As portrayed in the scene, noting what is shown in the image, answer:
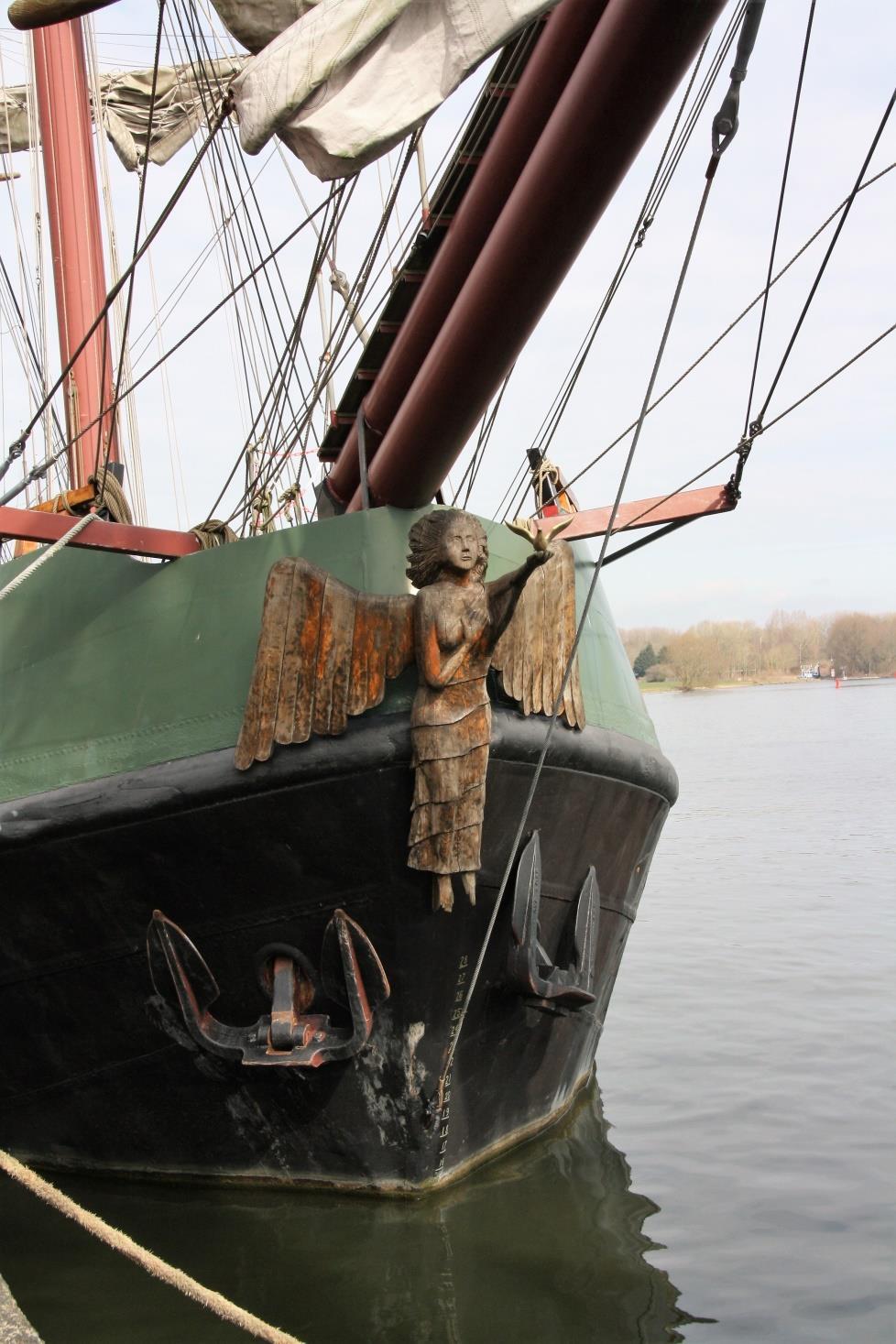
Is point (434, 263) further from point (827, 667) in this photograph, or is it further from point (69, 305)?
point (827, 667)

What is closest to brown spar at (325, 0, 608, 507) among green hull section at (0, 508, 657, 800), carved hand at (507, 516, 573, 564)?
green hull section at (0, 508, 657, 800)

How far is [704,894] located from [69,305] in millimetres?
8542

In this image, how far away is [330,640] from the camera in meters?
5.08

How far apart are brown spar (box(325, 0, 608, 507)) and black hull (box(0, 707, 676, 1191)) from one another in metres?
1.42

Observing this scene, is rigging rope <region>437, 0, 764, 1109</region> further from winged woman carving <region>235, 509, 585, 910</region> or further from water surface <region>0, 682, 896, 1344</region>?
water surface <region>0, 682, 896, 1344</region>

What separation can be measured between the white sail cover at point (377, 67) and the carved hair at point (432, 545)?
4.50 ft

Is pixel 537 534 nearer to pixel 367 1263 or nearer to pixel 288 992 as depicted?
pixel 288 992

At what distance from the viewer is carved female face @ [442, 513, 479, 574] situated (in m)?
5.03

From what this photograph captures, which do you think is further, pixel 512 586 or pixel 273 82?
pixel 512 586

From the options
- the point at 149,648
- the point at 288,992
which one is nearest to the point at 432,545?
the point at 149,648

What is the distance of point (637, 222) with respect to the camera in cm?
602

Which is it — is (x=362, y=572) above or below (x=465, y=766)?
above

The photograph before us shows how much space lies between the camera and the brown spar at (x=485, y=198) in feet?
15.3

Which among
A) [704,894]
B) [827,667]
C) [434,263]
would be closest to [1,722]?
[434,263]
